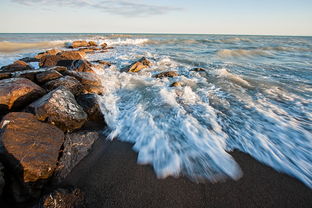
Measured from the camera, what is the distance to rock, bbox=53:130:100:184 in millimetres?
1762

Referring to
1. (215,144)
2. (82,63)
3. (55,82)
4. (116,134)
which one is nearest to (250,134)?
(215,144)

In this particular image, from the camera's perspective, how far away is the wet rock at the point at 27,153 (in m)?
1.52

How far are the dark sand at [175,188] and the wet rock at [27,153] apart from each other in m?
0.29

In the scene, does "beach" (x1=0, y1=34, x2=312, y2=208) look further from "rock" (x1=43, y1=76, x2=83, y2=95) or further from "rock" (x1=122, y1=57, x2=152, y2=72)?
"rock" (x1=122, y1=57, x2=152, y2=72)

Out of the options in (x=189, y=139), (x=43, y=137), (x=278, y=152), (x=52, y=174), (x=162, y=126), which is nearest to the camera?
(x=52, y=174)

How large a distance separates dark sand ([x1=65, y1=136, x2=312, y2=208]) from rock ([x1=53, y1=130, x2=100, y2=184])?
3.1 inches

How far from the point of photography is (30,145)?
171 centimetres

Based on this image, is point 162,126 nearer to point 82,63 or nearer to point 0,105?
point 0,105

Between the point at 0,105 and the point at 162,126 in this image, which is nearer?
the point at 0,105

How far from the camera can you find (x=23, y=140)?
1.73m

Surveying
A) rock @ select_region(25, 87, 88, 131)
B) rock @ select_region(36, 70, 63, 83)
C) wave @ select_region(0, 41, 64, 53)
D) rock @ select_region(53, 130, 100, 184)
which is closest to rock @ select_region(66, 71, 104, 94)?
rock @ select_region(36, 70, 63, 83)

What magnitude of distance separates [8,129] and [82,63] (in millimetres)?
4535

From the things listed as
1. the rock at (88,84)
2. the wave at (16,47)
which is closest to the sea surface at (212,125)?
the rock at (88,84)

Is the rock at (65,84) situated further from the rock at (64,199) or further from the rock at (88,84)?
the rock at (64,199)
